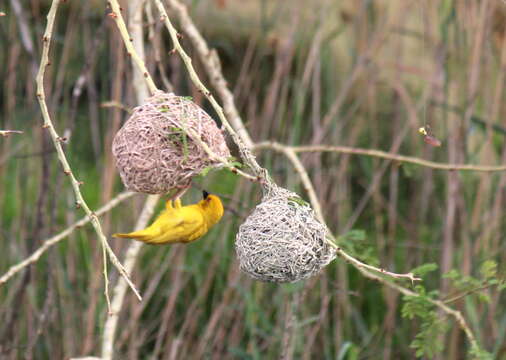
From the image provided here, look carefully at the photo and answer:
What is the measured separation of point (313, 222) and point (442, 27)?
4.39ft

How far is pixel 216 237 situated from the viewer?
3004 millimetres

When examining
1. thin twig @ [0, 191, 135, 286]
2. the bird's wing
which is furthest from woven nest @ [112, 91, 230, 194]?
thin twig @ [0, 191, 135, 286]

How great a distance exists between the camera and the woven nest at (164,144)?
1.45 m

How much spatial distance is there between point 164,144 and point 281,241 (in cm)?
29

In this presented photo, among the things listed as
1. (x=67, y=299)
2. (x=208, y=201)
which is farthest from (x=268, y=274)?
(x=67, y=299)

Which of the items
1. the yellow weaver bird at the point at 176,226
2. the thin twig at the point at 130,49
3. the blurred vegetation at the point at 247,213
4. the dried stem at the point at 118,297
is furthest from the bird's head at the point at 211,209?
the blurred vegetation at the point at 247,213

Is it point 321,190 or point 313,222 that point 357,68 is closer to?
point 321,190

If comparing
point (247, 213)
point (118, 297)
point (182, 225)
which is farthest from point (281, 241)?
point (247, 213)

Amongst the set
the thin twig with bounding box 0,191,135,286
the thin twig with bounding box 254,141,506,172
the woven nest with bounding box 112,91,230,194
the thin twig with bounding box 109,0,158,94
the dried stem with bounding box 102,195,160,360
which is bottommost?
the dried stem with bounding box 102,195,160,360

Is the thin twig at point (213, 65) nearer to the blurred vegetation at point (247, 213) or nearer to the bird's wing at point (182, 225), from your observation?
the blurred vegetation at point (247, 213)

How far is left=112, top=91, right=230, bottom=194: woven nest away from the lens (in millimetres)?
1454

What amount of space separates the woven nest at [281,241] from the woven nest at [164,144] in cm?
14

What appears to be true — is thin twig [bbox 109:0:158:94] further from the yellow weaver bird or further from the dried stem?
the dried stem

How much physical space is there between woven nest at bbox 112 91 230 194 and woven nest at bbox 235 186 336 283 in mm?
137
